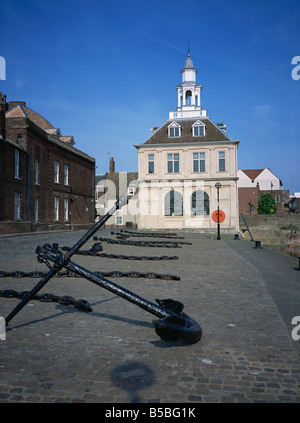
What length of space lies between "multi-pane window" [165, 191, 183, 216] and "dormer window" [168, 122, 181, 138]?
638 cm

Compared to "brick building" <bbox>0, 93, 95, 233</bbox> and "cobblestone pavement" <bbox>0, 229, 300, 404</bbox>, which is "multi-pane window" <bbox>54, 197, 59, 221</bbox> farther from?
"cobblestone pavement" <bbox>0, 229, 300, 404</bbox>

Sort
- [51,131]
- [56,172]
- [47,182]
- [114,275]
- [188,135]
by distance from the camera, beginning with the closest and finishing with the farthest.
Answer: [114,275] < [47,182] < [56,172] < [188,135] < [51,131]

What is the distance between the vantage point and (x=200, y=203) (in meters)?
31.0

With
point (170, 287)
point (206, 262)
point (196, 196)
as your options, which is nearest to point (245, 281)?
point (170, 287)

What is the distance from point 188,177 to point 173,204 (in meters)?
3.21

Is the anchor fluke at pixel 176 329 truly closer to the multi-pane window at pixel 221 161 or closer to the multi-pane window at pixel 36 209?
the multi-pane window at pixel 36 209

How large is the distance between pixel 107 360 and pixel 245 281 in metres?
4.58

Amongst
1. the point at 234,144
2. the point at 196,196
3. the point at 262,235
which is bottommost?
the point at 262,235

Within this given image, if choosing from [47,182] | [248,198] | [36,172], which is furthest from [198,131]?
[248,198]

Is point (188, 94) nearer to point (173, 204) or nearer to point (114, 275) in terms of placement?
point (173, 204)

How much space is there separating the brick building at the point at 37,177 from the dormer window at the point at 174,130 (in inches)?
442

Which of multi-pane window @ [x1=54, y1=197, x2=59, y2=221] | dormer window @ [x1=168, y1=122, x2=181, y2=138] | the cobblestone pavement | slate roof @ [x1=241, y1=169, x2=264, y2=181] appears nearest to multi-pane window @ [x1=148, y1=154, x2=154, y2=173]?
dormer window @ [x1=168, y1=122, x2=181, y2=138]
